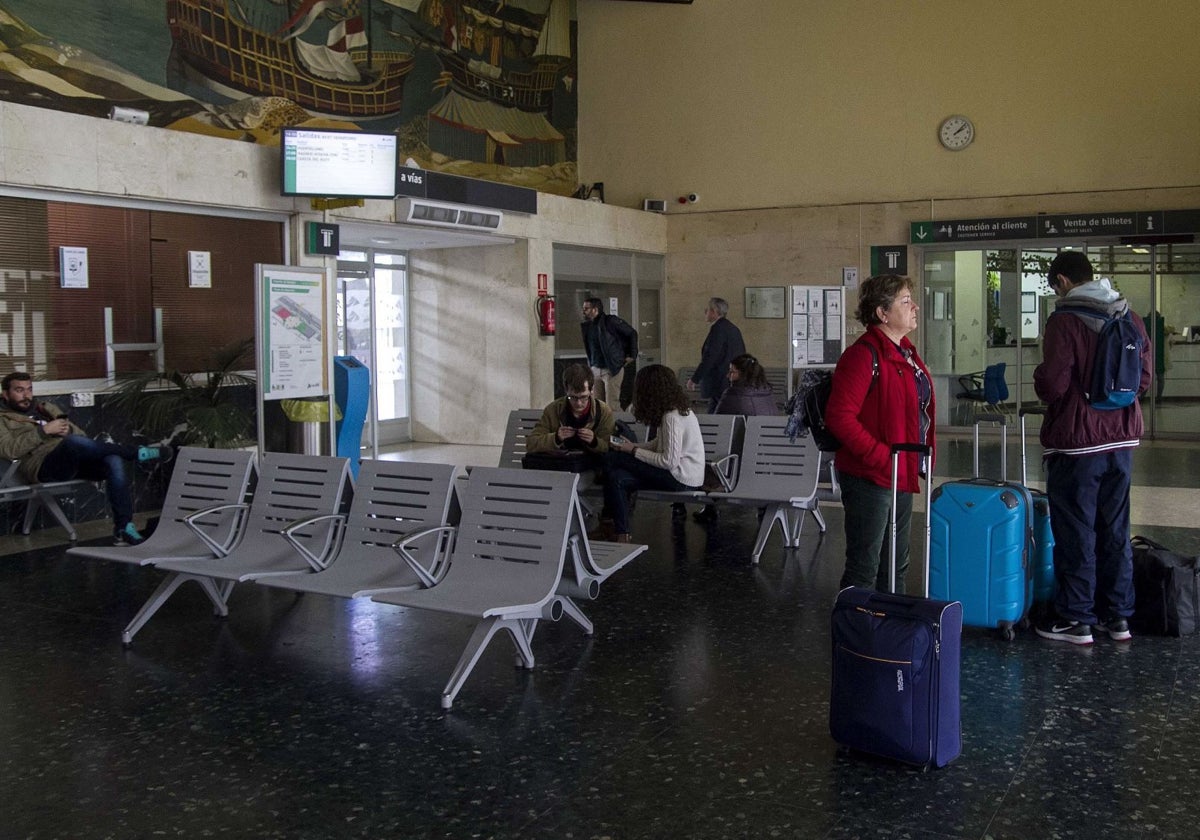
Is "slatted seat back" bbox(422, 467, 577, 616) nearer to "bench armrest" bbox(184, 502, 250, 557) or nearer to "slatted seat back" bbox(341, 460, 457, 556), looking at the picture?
"slatted seat back" bbox(341, 460, 457, 556)

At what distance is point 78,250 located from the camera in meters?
8.80

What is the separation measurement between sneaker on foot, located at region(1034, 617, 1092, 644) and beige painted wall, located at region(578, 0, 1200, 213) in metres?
10.5

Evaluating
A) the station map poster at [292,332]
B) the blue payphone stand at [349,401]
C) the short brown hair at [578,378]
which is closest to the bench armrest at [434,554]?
the short brown hair at [578,378]

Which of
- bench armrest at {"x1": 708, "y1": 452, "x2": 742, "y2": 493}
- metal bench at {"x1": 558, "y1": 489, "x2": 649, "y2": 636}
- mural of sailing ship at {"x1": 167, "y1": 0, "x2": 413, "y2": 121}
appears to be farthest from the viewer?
mural of sailing ship at {"x1": 167, "y1": 0, "x2": 413, "y2": 121}

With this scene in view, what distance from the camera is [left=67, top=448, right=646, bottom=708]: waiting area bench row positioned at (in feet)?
16.3

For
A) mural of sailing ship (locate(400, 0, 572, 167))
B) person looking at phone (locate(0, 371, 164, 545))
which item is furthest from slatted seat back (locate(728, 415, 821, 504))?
mural of sailing ship (locate(400, 0, 572, 167))

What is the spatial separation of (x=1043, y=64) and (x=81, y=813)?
14.2 metres

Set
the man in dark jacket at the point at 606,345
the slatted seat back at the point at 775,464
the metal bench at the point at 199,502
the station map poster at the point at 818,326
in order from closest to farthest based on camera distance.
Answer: the metal bench at the point at 199,502, the slatted seat back at the point at 775,464, the station map poster at the point at 818,326, the man in dark jacket at the point at 606,345

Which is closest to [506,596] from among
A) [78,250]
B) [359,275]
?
[78,250]

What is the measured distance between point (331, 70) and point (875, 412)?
9.62 m

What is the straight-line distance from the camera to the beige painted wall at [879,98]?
14180mm

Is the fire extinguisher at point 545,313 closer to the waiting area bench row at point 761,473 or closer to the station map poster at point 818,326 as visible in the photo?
the station map poster at point 818,326

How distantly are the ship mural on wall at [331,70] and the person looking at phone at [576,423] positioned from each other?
4857 mm

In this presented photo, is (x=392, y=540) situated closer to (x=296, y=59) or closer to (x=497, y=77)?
(x=296, y=59)
